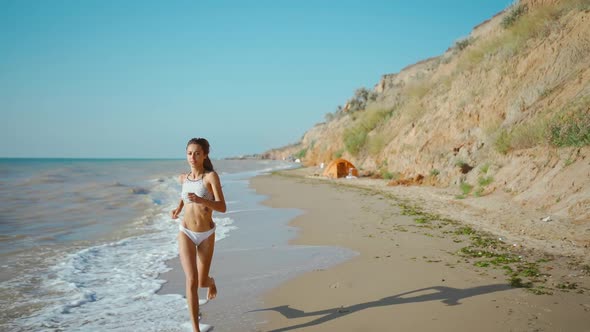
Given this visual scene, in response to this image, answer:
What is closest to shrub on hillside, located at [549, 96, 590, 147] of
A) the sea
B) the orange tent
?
the sea

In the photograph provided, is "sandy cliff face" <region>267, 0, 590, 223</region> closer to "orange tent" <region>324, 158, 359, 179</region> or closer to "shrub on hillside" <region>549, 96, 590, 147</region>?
"shrub on hillside" <region>549, 96, 590, 147</region>

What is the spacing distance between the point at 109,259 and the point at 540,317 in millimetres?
6279

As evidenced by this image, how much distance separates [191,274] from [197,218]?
1.78ft

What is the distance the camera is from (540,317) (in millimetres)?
3703

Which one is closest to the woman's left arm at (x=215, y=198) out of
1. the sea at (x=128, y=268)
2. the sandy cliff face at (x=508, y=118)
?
the sea at (x=128, y=268)

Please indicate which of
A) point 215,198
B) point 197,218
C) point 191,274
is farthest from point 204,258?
point 215,198

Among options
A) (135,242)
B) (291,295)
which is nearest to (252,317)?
(291,295)

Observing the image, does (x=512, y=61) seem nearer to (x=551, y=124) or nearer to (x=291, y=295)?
(x=551, y=124)

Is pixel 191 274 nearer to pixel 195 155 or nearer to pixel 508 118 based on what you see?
pixel 195 155

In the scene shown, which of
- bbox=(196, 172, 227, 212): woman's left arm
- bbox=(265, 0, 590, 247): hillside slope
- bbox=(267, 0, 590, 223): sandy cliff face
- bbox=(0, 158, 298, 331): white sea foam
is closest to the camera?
bbox=(196, 172, 227, 212): woman's left arm

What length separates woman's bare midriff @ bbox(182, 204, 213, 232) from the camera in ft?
12.8

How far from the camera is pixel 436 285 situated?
15.5 ft

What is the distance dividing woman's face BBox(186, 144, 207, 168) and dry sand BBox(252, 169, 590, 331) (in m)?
1.76

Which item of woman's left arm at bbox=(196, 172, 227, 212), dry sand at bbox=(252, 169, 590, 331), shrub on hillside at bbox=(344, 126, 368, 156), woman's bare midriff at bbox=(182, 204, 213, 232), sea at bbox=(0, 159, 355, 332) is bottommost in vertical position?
dry sand at bbox=(252, 169, 590, 331)
